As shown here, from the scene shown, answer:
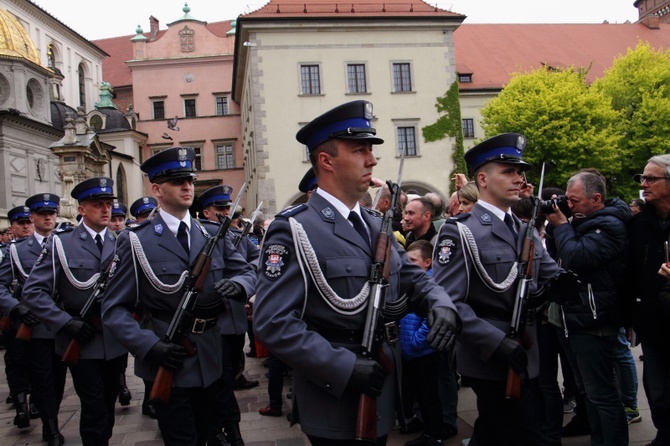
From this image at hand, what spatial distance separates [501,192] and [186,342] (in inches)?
90.5

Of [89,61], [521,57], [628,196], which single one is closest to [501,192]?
[628,196]

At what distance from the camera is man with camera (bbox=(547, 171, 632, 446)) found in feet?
15.3

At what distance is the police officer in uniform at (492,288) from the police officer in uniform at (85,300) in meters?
2.82

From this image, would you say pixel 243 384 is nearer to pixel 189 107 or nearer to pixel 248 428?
pixel 248 428

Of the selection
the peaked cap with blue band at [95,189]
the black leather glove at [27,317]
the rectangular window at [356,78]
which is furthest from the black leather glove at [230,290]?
the rectangular window at [356,78]

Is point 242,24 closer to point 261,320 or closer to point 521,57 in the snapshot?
point 521,57

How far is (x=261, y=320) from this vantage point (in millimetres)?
2873

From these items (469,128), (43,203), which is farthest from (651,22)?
(43,203)

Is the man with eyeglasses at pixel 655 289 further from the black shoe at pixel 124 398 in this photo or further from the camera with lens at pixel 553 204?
the black shoe at pixel 124 398

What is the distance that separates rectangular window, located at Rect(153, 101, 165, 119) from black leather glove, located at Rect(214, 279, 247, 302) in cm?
4943

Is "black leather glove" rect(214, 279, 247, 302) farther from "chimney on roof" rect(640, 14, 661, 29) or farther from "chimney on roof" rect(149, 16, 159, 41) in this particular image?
"chimney on roof" rect(149, 16, 159, 41)

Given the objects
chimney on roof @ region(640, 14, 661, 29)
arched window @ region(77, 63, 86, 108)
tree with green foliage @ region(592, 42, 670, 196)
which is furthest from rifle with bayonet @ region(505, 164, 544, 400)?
chimney on roof @ region(640, 14, 661, 29)

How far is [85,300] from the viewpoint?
5520 mm

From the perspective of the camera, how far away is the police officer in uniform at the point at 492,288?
3775 millimetres
